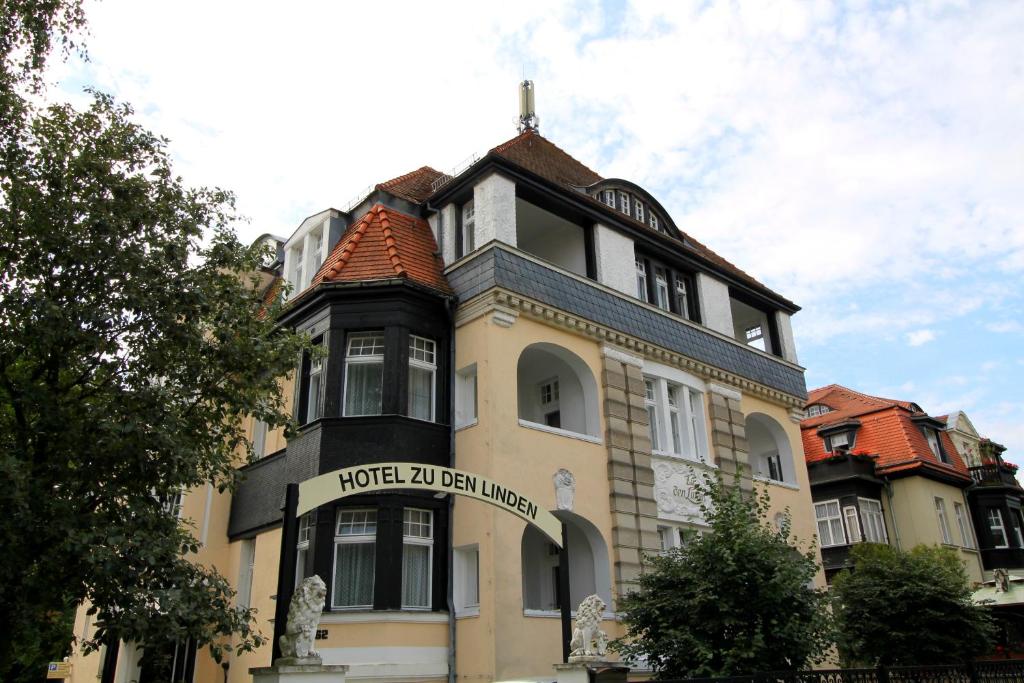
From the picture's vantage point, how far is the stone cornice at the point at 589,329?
18.0m

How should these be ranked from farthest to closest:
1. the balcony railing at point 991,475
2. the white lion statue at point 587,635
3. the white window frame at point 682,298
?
the balcony railing at point 991,475, the white window frame at point 682,298, the white lion statue at point 587,635

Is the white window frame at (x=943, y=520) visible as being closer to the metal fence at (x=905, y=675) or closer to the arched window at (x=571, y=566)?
the arched window at (x=571, y=566)

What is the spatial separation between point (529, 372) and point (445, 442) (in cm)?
454

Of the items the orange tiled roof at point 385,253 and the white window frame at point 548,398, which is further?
the white window frame at point 548,398

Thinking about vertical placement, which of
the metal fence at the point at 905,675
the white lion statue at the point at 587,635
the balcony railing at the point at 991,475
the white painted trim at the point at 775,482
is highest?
the balcony railing at the point at 991,475

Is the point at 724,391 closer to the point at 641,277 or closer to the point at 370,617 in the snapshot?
the point at 641,277

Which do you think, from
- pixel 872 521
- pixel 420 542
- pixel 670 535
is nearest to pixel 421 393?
pixel 420 542

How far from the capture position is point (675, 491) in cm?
2039

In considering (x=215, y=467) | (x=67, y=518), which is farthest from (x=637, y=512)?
(x=67, y=518)

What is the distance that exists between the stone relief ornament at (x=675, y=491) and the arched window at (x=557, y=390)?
2169 millimetres

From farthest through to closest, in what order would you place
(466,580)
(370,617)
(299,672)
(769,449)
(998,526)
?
(998,526) → (769,449) → (466,580) → (370,617) → (299,672)

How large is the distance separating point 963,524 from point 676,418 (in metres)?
20.8

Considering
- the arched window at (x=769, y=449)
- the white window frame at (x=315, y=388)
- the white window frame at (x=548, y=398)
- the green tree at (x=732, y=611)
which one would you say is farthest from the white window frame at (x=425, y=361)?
the arched window at (x=769, y=449)

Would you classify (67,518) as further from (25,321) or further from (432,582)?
(432,582)
